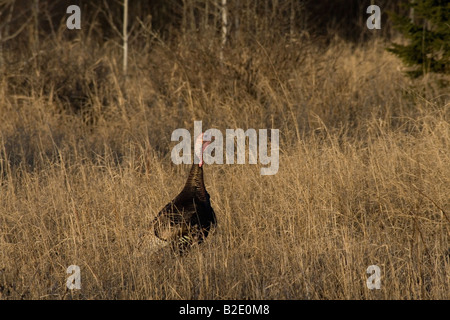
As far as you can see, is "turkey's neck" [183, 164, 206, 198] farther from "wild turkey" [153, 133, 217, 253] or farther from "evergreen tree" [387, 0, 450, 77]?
"evergreen tree" [387, 0, 450, 77]

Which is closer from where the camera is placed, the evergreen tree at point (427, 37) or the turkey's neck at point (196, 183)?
the turkey's neck at point (196, 183)

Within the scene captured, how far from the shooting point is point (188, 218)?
4.17 meters

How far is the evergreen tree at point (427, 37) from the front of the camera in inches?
281

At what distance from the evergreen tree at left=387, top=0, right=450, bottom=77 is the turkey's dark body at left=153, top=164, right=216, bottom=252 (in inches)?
154

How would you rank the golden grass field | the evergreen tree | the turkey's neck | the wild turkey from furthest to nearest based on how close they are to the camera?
the evergreen tree
the turkey's neck
the wild turkey
the golden grass field

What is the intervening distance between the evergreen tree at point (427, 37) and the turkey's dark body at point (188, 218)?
3.91 m

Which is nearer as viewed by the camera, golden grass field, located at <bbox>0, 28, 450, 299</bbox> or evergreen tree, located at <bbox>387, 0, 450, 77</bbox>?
golden grass field, located at <bbox>0, 28, 450, 299</bbox>

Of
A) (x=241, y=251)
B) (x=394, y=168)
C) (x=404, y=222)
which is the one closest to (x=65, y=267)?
(x=241, y=251)

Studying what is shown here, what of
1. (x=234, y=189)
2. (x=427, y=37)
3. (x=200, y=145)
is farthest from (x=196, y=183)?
(x=427, y=37)

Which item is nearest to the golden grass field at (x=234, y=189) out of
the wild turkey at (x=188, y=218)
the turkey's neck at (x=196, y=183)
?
the wild turkey at (x=188, y=218)

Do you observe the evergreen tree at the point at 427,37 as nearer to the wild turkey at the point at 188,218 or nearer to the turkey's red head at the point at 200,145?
the turkey's red head at the point at 200,145

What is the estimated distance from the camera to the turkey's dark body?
13.5 feet

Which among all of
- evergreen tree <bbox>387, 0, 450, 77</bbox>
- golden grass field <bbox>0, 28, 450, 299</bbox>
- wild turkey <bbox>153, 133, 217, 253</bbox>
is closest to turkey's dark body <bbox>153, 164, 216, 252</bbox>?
wild turkey <bbox>153, 133, 217, 253</bbox>
